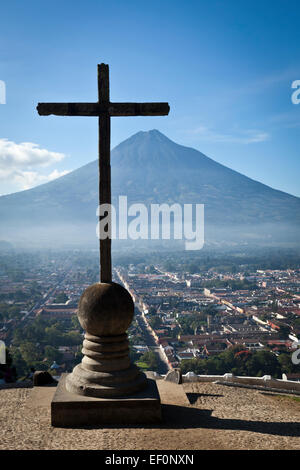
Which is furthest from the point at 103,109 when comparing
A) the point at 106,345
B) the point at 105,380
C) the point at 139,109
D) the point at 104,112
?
the point at 105,380

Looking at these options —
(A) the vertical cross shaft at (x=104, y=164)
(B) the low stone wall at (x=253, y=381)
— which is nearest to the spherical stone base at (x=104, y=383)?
(A) the vertical cross shaft at (x=104, y=164)

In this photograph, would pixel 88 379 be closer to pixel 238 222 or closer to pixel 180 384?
pixel 180 384

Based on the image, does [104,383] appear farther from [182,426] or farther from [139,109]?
[139,109]

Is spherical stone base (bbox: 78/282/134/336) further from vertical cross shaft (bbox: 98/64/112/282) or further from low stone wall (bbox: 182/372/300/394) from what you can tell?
low stone wall (bbox: 182/372/300/394)

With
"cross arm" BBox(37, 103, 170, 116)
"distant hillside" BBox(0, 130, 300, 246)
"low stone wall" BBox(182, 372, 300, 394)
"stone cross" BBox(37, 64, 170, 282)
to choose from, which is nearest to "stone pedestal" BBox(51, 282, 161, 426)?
"stone cross" BBox(37, 64, 170, 282)

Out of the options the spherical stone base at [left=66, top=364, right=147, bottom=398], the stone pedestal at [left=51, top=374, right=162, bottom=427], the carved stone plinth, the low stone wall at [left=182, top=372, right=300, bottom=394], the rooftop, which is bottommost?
the low stone wall at [left=182, top=372, right=300, bottom=394]

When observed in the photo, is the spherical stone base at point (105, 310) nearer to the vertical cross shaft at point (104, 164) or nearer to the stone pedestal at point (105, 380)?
the stone pedestal at point (105, 380)
